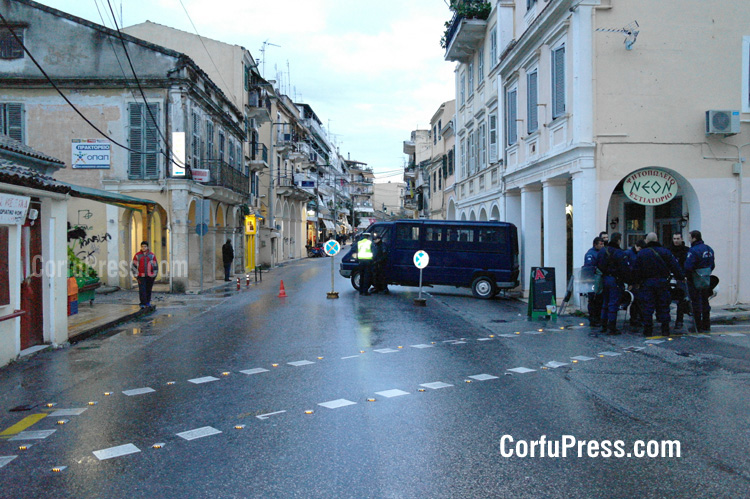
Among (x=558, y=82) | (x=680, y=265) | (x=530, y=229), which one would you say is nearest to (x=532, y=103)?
(x=558, y=82)

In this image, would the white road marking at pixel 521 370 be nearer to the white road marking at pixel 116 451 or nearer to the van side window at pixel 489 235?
the white road marking at pixel 116 451

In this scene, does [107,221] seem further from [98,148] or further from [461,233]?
[461,233]

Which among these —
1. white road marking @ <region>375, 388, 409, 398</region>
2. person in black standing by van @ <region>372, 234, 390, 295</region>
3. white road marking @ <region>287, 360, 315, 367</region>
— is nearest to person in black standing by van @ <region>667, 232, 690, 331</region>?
white road marking @ <region>375, 388, 409, 398</region>

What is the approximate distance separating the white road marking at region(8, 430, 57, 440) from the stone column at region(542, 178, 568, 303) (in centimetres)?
1470

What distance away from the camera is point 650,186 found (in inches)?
594

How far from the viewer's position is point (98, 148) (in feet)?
74.4

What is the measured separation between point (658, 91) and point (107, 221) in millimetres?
18304

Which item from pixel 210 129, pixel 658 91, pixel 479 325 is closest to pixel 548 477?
pixel 479 325

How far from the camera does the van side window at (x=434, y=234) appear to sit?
2045 centimetres

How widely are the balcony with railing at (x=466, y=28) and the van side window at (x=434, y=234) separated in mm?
9919

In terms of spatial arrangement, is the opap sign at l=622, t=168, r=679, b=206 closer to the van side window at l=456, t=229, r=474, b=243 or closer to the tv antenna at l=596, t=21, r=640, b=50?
the tv antenna at l=596, t=21, r=640, b=50

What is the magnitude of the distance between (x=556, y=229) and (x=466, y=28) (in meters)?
11.6

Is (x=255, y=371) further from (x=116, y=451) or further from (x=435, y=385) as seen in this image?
(x=116, y=451)

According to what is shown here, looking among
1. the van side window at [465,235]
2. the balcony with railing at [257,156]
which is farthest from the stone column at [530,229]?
the balcony with railing at [257,156]
